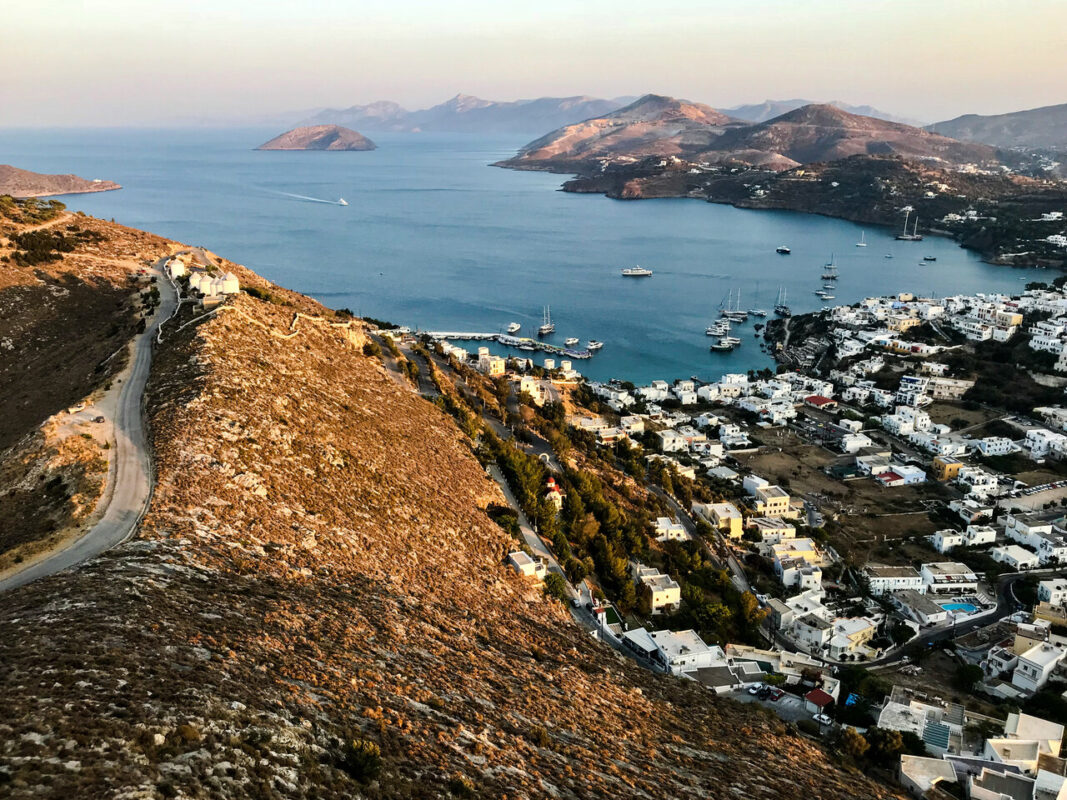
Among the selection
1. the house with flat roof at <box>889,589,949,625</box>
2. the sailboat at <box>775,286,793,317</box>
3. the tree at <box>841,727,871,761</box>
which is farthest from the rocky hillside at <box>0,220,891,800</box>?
the sailboat at <box>775,286,793,317</box>

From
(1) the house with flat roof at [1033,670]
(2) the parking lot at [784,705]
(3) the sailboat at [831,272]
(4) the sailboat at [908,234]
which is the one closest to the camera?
(2) the parking lot at [784,705]

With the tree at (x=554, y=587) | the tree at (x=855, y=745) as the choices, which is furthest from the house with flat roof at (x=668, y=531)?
the tree at (x=855, y=745)

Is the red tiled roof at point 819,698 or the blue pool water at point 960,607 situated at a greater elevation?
the red tiled roof at point 819,698

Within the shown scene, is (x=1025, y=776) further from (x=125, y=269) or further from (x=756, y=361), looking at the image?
(x=756, y=361)

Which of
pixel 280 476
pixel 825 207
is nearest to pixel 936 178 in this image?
pixel 825 207

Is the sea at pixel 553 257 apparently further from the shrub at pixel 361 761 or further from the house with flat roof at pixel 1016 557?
the shrub at pixel 361 761

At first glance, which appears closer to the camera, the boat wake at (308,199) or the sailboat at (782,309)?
the sailboat at (782,309)

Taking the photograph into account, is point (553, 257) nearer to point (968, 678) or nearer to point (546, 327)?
point (546, 327)
